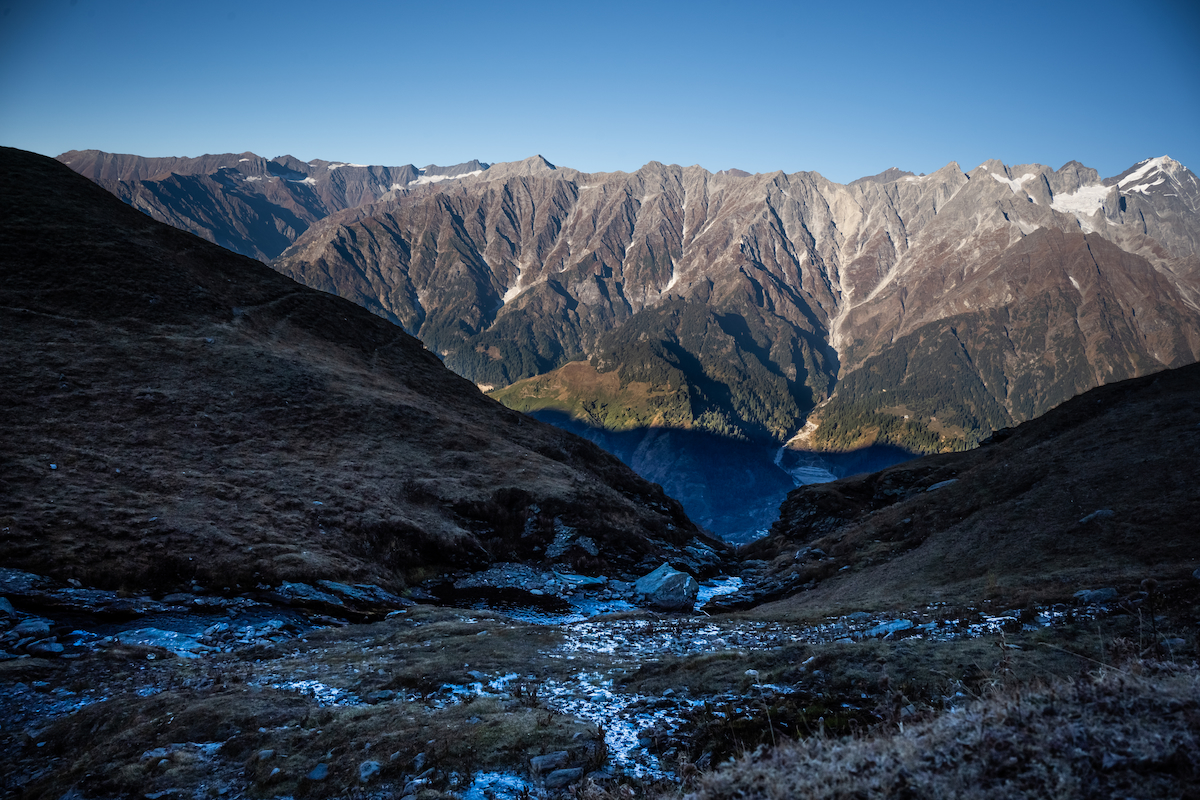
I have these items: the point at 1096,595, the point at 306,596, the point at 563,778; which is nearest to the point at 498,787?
the point at 563,778

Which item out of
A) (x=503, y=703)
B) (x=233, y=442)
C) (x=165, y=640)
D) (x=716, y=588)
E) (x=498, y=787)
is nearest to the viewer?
(x=498, y=787)

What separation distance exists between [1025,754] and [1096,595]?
15792 millimetres

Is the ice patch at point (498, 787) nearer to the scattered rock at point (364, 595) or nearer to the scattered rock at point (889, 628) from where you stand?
the scattered rock at point (889, 628)

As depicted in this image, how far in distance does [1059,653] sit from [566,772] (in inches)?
464

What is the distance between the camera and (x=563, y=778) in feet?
33.6

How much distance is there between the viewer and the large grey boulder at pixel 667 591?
43719mm

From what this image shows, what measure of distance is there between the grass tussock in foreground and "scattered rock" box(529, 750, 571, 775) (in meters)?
3.84

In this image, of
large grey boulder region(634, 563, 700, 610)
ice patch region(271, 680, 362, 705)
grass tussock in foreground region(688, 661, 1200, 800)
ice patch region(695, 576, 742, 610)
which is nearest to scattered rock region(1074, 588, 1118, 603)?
grass tussock in foreground region(688, 661, 1200, 800)

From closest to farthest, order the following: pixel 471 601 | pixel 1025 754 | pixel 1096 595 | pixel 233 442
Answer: pixel 1025 754
pixel 1096 595
pixel 471 601
pixel 233 442

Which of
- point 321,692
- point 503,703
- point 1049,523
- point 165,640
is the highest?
point 1049,523

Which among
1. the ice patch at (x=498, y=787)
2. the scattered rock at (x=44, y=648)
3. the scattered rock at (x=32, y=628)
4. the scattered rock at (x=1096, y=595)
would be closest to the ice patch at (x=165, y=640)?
the scattered rock at (x=44, y=648)

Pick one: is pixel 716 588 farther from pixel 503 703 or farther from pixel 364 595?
pixel 503 703

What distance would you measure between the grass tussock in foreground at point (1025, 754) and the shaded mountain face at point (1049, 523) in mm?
14504

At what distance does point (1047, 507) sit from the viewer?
112 ft
